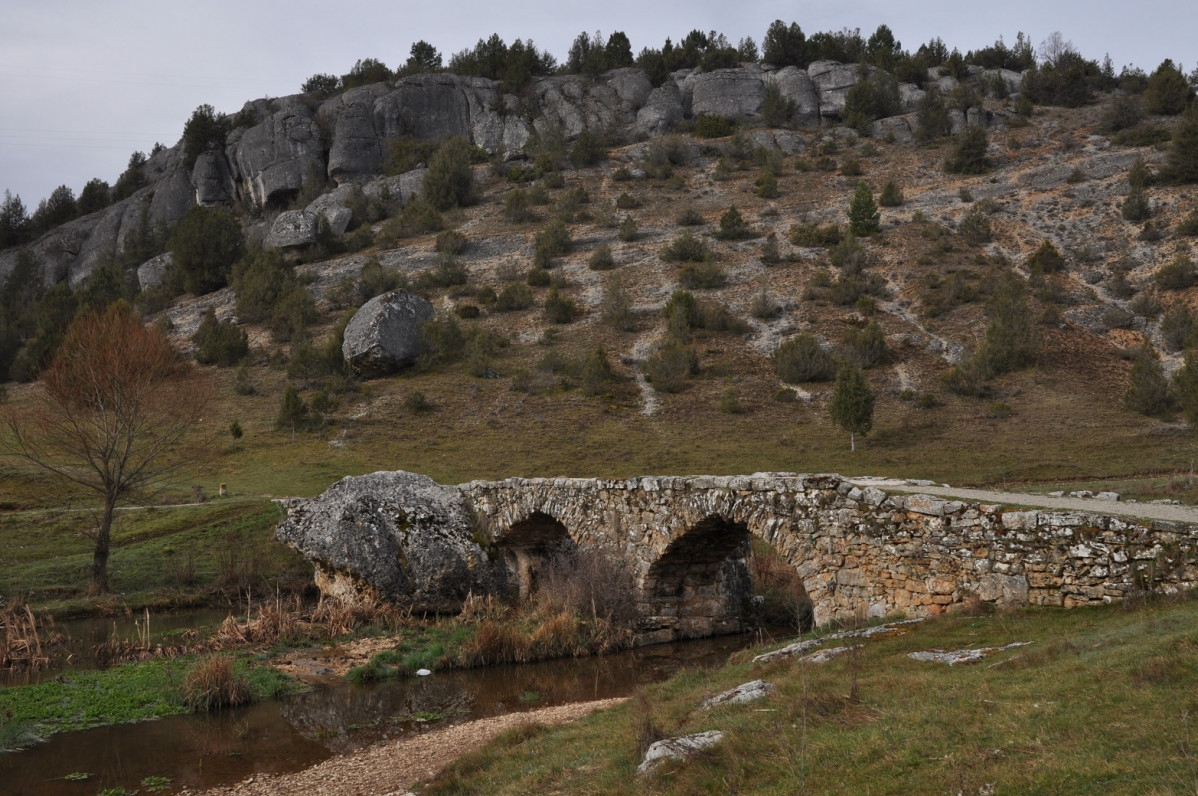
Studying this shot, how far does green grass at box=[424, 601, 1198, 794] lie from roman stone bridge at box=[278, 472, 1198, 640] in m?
0.83

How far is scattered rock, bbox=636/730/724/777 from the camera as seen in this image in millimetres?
8219

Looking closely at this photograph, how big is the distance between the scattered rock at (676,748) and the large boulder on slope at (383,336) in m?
46.2

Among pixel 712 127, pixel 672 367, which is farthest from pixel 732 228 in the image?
pixel 712 127

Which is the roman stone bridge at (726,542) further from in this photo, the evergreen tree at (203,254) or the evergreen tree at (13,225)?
the evergreen tree at (13,225)

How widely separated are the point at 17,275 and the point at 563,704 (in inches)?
3943


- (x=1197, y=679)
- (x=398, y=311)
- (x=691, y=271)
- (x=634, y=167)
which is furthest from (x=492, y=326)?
(x=1197, y=679)

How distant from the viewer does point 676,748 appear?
27.5 feet

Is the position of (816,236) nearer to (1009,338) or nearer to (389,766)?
(1009,338)

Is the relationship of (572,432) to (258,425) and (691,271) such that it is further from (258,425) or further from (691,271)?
(691,271)

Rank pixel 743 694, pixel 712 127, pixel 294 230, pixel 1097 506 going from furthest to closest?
pixel 712 127, pixel 294 230, pixel 1097 506, pixel 743 694

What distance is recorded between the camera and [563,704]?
15914 millimetres

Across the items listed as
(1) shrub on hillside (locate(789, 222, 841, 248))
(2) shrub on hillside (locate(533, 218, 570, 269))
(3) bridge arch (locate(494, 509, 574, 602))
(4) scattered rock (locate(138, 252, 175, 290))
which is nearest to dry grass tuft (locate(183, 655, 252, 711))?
(3) bridge arch (locate(494, 509, 574, 602))

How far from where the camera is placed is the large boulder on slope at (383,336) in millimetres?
52656

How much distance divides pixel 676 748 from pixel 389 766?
5.62 m
